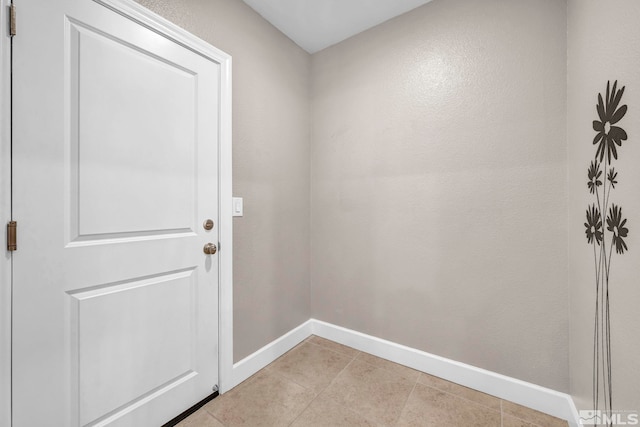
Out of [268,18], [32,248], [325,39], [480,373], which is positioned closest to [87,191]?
[32,248]

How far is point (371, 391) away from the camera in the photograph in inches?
63.6

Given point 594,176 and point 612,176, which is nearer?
point 612,176

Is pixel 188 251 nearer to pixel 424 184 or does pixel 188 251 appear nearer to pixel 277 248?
pixel 277 248

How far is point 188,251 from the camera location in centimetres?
145

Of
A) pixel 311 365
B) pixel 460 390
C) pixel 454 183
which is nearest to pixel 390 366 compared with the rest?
pixel 460 390

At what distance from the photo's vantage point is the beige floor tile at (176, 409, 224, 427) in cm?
136

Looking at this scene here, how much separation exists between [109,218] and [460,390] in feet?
7.15

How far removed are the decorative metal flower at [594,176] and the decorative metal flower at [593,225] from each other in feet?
0.26

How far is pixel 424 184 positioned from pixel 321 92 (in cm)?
122

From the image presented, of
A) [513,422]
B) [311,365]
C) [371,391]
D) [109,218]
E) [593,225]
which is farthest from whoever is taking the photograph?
[311,365]

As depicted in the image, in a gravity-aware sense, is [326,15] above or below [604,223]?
above

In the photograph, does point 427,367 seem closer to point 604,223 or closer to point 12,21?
point 604,223

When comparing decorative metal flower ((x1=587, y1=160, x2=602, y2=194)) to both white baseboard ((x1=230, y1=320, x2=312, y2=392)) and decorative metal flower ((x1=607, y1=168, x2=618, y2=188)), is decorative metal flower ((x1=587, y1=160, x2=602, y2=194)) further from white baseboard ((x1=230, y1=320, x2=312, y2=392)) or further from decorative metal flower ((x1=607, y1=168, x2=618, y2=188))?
white baseboard ((x1=230, y1=320, x2=312, y2=392))

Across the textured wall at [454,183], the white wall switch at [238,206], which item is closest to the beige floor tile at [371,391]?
the textured wall at [454,183]
